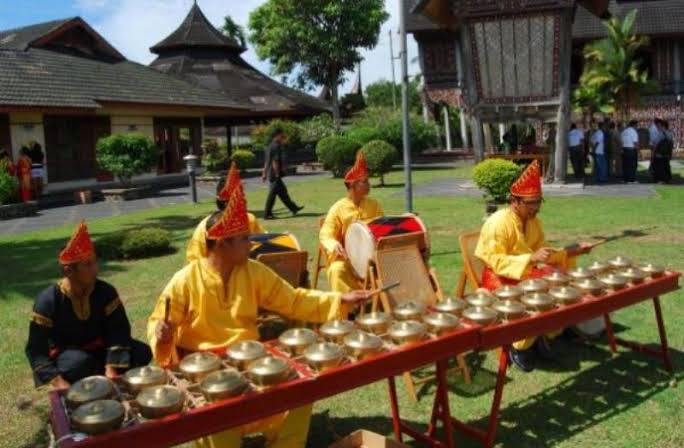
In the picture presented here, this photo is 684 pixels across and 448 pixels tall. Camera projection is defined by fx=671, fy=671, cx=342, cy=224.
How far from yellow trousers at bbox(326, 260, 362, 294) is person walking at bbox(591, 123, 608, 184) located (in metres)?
13.3

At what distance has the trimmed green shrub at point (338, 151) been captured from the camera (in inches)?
883

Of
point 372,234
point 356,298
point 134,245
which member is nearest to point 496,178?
point 134,245

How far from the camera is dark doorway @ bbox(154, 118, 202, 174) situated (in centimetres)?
2516

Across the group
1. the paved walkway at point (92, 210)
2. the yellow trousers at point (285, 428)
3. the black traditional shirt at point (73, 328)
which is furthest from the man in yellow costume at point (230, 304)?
the paved walkway at point (92, 210)

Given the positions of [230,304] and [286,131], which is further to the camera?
[286,131]

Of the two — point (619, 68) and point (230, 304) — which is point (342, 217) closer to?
point (230, 304)

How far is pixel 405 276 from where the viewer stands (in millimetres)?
5062

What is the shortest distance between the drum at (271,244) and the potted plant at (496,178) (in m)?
6.74

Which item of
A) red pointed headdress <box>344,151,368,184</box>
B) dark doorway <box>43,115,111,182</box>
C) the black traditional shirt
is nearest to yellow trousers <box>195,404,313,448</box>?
the black traditional shirt

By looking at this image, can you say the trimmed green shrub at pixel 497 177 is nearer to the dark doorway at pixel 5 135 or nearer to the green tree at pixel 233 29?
the dark doorway at pixel 5 135

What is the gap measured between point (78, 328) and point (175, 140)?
75.7 feet

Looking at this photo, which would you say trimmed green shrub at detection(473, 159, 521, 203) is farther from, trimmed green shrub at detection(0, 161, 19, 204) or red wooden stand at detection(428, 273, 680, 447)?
trimmed green shrub at detection(0, 161, 19, 204)

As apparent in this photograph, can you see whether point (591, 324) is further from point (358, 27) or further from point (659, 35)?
point (358, 27)

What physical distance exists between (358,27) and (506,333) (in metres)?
33.0
